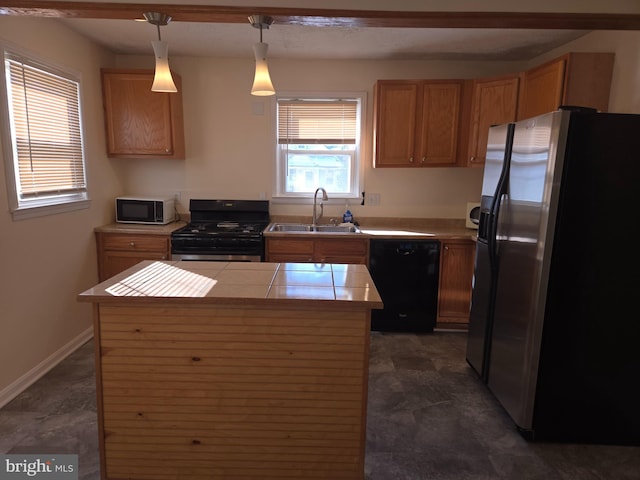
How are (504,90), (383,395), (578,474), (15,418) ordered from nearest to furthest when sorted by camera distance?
(578,474), (15,418), (383,395), (504,90)

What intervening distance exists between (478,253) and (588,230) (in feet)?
2.73

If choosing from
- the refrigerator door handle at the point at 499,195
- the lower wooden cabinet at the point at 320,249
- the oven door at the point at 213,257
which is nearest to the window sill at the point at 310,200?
the lower wooden cabinet at the point at 320,249

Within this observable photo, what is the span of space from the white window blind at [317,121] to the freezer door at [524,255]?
6.21 ft

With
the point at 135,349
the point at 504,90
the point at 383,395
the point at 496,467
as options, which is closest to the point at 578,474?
the point at 496,467

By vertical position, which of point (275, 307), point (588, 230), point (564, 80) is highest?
point (564, 80)

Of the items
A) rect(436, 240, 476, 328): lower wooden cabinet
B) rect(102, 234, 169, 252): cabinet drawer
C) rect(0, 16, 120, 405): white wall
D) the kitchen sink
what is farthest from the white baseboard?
rect(436, 240, 476, 328): lower wooden cabinet

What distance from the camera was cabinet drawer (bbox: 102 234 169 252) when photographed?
3.48 metres

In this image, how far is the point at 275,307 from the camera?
1.66 m

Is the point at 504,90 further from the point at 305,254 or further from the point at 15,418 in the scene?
the point at 15,418

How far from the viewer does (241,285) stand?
1.78 meters

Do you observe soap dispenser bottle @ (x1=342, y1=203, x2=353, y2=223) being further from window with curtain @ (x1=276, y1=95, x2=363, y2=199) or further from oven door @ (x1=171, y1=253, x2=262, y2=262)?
oven door @ (x1=171, y1=253, x2=262, y2=262)

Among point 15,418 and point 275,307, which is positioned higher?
point 275,307

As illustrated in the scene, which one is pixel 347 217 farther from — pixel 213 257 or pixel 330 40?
pixel 330 40

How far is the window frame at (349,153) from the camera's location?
3.87 m
